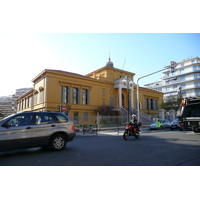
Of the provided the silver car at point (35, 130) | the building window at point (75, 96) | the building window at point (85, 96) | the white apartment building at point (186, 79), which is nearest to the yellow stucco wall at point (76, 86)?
the building window at point (85, 96)

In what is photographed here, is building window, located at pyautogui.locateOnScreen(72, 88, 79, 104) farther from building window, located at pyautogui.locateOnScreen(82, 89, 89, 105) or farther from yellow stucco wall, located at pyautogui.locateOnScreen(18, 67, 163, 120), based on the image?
building window, located at pyautogui.locateOnScreen(82, 89, 89, 105)

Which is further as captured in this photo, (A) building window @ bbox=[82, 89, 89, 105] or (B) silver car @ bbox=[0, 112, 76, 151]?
(A) building window @ bbox=[82, 89, 89, 105]

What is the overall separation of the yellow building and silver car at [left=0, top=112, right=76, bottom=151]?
56.7 feet

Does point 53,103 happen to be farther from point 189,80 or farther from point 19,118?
point 189,80

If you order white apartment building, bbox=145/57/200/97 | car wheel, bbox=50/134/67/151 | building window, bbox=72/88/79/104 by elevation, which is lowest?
car wheel, bbox=50/134/67/151

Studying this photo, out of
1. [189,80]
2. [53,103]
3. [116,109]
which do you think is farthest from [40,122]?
[189,80]

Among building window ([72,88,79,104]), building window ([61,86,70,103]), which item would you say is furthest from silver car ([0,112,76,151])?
building window ([72,88,79,104])

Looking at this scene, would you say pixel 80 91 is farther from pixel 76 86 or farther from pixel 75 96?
pixel 75 96

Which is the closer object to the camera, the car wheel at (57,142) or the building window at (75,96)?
the car wheel at (57,142)

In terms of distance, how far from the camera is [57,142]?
7.18 metres

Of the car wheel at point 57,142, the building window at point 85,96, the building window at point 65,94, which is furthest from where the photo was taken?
the building window at point 85,96

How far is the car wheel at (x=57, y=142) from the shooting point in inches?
277

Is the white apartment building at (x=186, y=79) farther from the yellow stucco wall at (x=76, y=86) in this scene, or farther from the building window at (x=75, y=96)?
the building window at (x=75, y=96)

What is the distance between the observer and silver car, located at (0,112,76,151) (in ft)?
20.1
